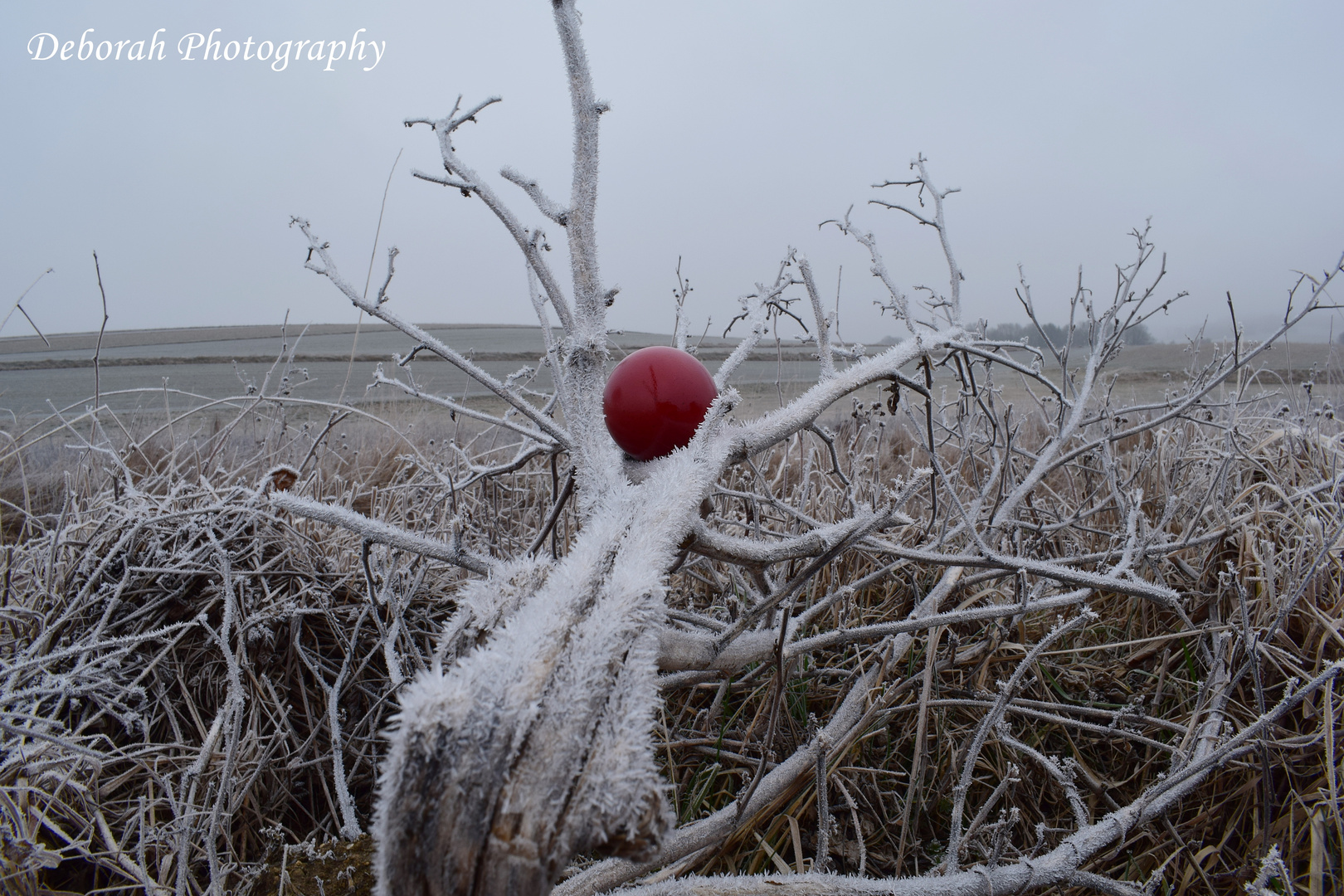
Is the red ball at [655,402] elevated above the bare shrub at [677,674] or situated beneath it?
elevated above

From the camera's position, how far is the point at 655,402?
1238mm

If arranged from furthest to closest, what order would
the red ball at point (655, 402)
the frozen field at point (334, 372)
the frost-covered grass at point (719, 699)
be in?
the frozen field at point (334, 372) < the frost-covered grass at point (719, 699) < the red ball at point (655, 402)

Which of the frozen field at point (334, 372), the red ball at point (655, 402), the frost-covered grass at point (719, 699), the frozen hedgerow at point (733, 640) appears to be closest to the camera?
the frozen hedgerow at point (733, 640)

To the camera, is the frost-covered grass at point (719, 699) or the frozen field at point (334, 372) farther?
the frozen field at point (334, 372)

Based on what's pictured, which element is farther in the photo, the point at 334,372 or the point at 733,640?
the point at 334,372

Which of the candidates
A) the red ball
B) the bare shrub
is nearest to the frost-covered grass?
the bare shrub

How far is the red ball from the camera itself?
1.24m

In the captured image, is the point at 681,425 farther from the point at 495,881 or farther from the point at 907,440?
the point at 907,440

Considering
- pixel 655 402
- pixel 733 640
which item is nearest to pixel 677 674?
pixel 733 640

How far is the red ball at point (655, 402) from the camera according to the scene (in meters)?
1.24

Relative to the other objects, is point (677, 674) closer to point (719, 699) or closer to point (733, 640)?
point (719, 699)

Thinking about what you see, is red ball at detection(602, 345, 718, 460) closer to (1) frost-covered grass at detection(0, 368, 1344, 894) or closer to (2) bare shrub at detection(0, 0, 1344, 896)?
(2) bare shrub at detection(0, 0, 1344, 896)

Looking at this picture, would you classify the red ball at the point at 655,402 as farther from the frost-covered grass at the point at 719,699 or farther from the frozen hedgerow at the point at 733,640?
the frost-covered grass at the point at 719,699

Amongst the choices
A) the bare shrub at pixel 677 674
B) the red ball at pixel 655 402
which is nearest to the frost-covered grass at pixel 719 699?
the bare shrub at pixel 677 674
